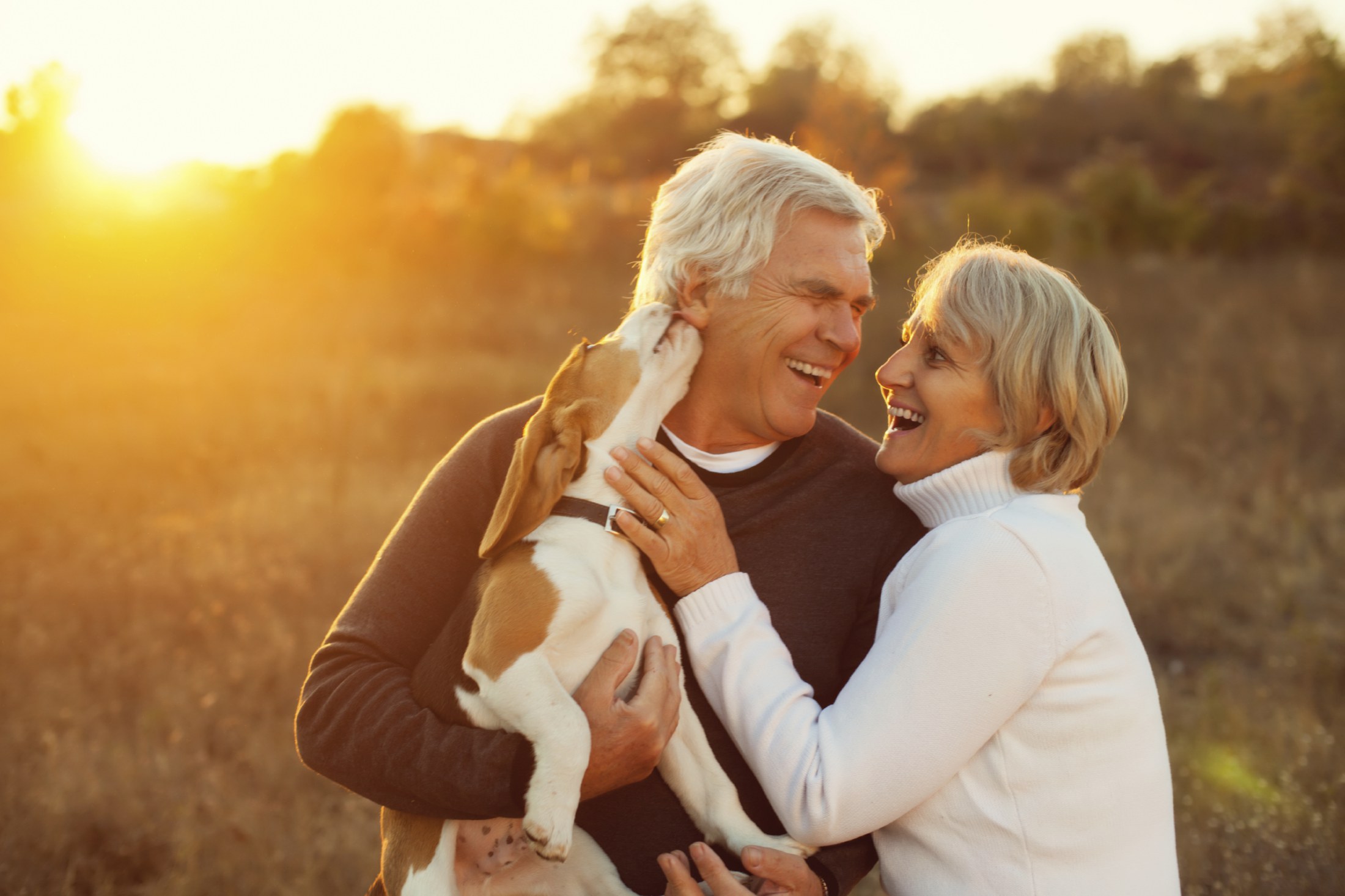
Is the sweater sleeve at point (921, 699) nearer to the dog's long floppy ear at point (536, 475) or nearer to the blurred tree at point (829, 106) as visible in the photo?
the dog's long floppy ear at point (536, 475)

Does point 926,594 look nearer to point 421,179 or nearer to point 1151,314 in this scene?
point 1151,314

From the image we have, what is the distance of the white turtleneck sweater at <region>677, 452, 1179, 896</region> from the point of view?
201cm

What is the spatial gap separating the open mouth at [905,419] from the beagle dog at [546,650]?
730 millimetres

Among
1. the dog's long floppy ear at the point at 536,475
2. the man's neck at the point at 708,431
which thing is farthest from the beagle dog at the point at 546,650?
the man's neck at the point at 708,431

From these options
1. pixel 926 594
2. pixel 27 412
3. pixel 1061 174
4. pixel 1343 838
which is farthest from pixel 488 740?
pixel 1061 174

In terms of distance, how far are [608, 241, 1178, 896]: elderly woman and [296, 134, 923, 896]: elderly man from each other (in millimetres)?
254

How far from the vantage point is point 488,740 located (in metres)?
2.36

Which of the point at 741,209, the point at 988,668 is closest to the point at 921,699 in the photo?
the point at 988,668

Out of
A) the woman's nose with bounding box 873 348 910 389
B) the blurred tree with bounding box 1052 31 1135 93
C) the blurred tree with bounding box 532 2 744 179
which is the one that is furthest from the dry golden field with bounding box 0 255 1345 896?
the blurred tree with bounding box 1052 31 1135 93

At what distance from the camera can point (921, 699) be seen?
6.62ft

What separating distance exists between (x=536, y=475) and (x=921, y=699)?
110 cm

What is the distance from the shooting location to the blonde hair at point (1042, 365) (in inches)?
89.4

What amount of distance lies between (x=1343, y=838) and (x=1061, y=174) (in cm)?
2801

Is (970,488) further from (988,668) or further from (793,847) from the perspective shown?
(793,847)
